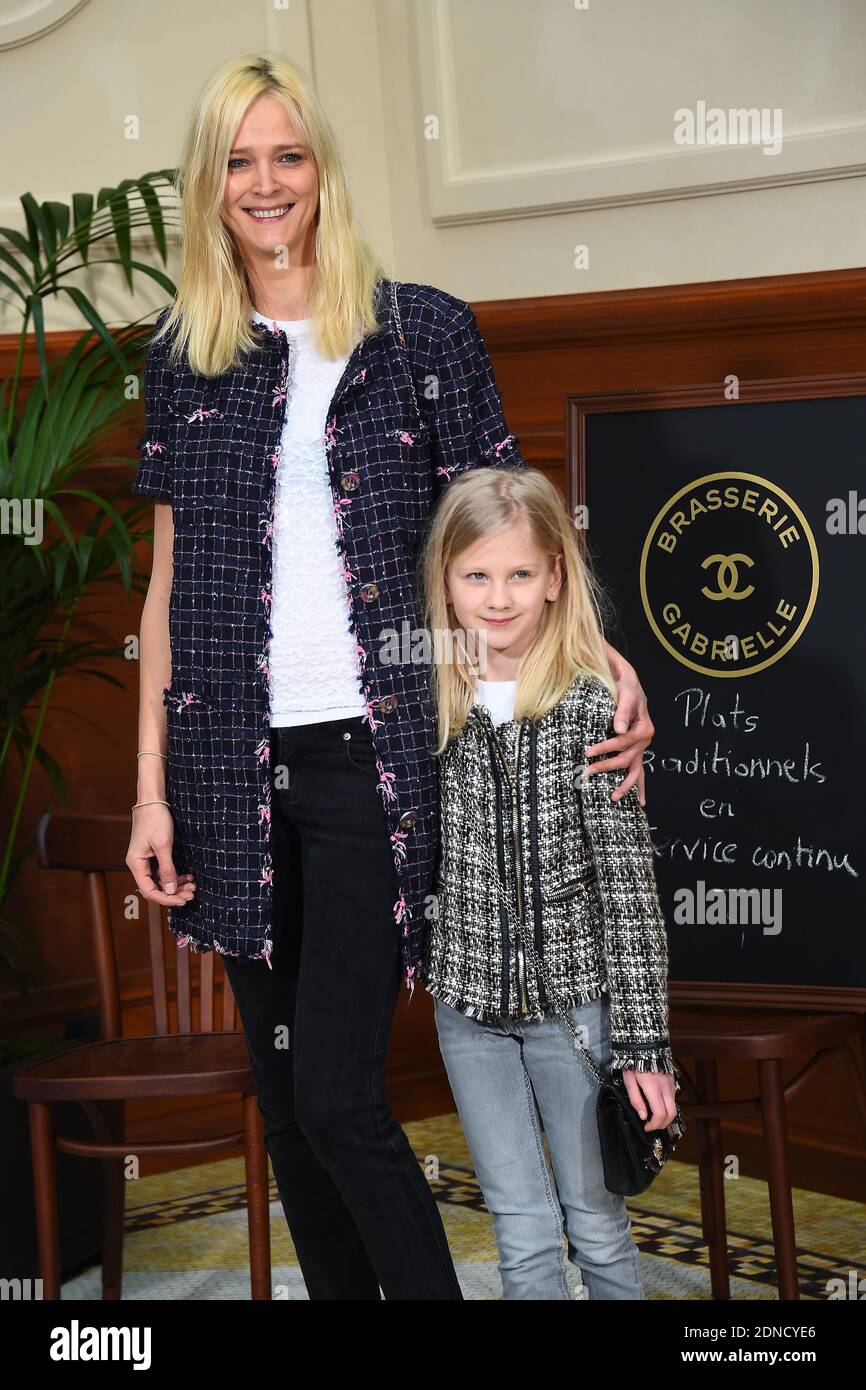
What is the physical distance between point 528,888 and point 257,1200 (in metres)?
0.83

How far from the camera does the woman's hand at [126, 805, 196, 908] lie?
2.10 metres

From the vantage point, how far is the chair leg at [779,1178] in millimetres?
2402

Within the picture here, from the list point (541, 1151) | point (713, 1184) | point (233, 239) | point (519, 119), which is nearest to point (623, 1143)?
point (541, 1151)

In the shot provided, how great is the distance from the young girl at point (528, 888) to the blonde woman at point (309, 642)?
→ 0.16 feet

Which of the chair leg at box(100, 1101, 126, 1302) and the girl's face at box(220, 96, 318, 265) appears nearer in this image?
the girl's face at box(220, 96, 318, 265)

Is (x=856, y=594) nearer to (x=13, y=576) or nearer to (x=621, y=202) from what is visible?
(x=621, y=202)

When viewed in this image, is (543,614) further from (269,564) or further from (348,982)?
(348,982)

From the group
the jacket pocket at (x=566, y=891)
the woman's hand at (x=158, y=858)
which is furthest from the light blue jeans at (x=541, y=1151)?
the woman's hand at (x=158, y=858)

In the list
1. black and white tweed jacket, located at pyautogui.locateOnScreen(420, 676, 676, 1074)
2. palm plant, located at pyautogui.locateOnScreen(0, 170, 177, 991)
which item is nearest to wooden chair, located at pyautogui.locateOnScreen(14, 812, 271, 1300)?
palm plant, located at pyautogui.locateOnScreen(0, 170, 177, 991)

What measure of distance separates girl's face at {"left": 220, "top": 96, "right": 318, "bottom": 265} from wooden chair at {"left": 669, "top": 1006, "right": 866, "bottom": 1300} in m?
1.28

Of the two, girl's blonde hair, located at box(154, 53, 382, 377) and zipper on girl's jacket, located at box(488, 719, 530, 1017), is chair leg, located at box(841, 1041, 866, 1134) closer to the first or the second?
zipper on girl's jacket, located at box(488, 719, 530, 1017)

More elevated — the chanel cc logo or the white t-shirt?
the chanel cc logo

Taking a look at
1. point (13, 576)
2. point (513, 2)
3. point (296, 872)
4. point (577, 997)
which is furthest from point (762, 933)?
point (513, 2)

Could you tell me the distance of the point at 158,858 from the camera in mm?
2107
